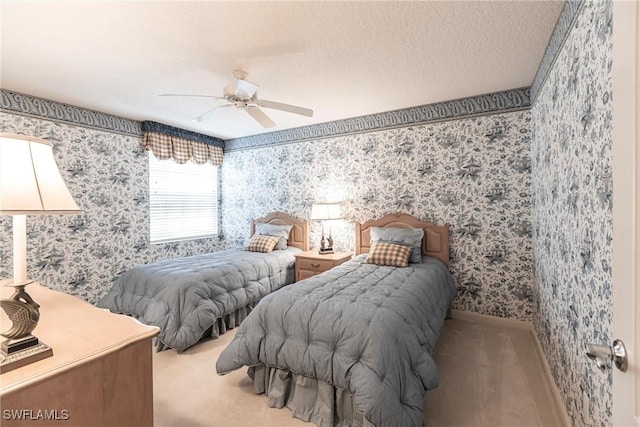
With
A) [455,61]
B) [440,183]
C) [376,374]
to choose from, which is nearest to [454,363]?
[376,374]

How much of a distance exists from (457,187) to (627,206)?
2829mm

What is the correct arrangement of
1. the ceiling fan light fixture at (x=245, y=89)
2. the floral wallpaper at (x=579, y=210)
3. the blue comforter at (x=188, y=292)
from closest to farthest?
the floral wallpaper at (x=579, y=210), the ceiling fan light fixture at (x=245, y=89), the blue comforter at (x=188, y=292)

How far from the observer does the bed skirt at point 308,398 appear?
1.75 m

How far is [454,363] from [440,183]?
6.24 feet

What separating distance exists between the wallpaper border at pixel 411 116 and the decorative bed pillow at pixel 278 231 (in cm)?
131

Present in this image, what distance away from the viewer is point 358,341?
166 cm

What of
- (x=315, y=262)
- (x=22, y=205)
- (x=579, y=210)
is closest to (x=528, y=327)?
(x=579, y=210)

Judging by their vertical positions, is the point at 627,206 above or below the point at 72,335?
above

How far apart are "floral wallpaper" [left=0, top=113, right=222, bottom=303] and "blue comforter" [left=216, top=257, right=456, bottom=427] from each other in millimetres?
2384

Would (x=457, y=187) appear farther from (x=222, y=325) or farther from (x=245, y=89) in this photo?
(x=222, y=325)

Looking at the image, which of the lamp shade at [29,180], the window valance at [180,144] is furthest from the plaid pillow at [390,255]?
the window valance at [180,144]

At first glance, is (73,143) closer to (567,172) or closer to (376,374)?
(376,374)

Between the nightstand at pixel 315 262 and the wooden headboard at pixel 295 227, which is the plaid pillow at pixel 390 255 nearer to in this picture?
the nightstand at pixel 315 262

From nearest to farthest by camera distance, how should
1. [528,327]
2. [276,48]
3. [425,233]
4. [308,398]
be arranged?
[308,398] < [276,48] < [528,327] < [425,233]
